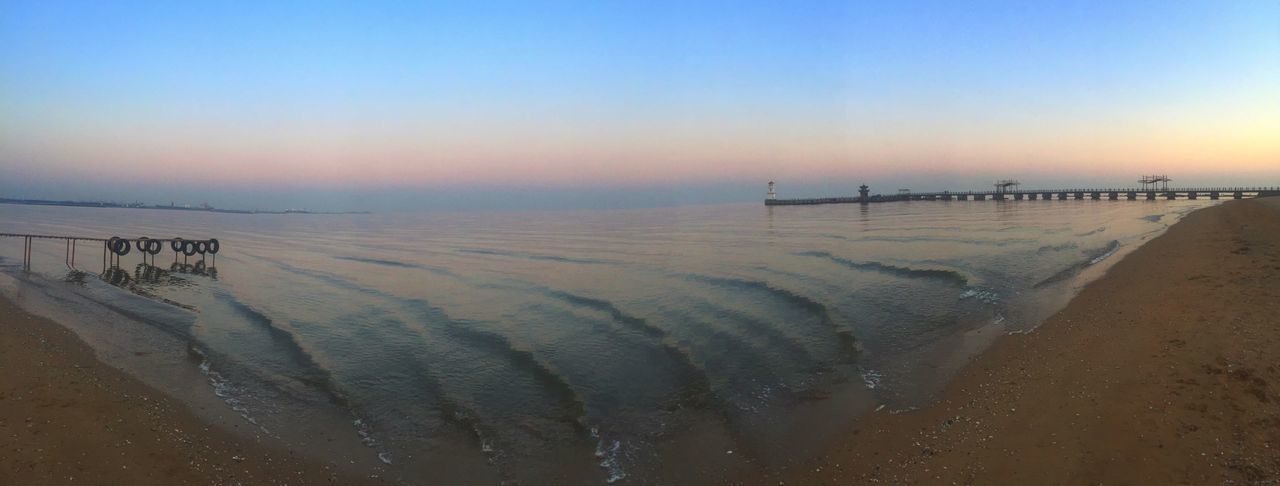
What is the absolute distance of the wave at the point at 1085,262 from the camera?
62.4 ft

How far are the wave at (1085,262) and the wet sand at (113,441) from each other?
68.0 feet

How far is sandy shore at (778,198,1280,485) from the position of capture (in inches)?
225

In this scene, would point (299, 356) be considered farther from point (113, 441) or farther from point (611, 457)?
point (611, 457)

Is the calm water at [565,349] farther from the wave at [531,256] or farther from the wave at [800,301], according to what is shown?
the wave at [531,256]

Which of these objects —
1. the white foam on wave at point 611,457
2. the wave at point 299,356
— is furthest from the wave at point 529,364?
the wave at point 299,356

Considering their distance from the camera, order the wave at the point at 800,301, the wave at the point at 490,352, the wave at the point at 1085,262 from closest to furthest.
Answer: the wave at the point at 490,352 → the wave at the point at 800,301 → the wave at the point at 1085,262

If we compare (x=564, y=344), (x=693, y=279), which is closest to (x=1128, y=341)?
(x=564, y=344)

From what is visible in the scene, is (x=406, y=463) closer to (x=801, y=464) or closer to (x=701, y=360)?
(x=801, y=464)

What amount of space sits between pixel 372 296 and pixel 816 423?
56.1 feet

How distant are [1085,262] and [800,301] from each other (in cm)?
1485

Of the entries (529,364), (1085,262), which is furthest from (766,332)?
(1085,262)

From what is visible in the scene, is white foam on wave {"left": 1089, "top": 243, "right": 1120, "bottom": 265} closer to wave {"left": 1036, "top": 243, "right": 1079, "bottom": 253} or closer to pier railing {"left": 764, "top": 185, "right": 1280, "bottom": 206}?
wave {"left": 1036, "top": 243, "right": 1079, "bottom": 253}

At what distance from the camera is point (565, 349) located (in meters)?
12.8

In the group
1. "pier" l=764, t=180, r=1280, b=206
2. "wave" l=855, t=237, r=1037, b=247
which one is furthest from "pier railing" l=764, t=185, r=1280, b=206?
"wave" l=855, t=237, r=1037, b=247
